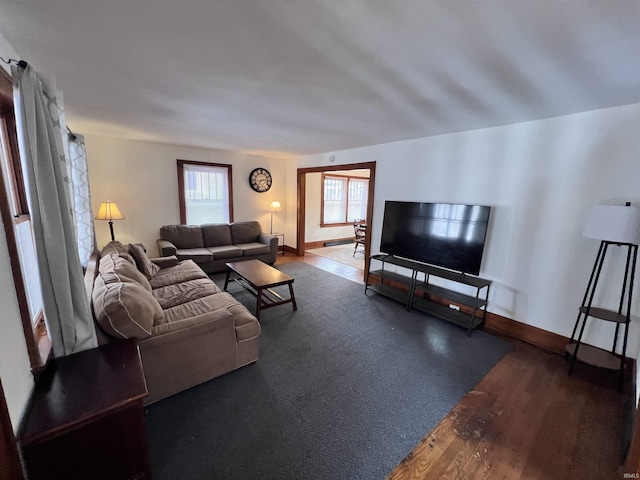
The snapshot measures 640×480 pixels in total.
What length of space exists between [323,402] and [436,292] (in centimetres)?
199

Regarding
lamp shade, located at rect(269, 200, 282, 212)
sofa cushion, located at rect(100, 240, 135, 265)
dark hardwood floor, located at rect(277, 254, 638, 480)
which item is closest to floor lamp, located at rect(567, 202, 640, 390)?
dark hardwood floor, located at rect(277, 254, 638, 480)

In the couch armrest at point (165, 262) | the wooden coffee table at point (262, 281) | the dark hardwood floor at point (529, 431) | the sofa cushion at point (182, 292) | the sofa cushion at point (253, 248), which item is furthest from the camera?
the sofa cushion at point (253, 248)

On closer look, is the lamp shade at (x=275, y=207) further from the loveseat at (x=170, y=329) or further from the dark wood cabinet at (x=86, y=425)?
the dark wood cabinet at (x=86, y=425)

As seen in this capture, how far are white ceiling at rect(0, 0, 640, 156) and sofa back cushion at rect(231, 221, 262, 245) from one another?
2818 mm

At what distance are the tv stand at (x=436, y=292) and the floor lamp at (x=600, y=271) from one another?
80 cm

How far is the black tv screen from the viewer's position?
296cm

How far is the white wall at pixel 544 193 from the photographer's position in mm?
2207

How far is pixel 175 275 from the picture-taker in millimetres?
3240

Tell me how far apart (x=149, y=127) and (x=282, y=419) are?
3650mm

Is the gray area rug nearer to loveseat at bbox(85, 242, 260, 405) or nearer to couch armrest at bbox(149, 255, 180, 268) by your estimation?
loveseat at bbox(85, 242, 260, 405)

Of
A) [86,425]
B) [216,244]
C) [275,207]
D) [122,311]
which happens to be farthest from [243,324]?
[275,207]

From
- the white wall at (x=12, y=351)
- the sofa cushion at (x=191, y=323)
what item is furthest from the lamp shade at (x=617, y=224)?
the white wall at (x=12, y=351)

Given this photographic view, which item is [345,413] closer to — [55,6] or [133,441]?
[133,441]

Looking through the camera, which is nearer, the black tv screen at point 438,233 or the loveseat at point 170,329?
the loveseat at point 170,329
